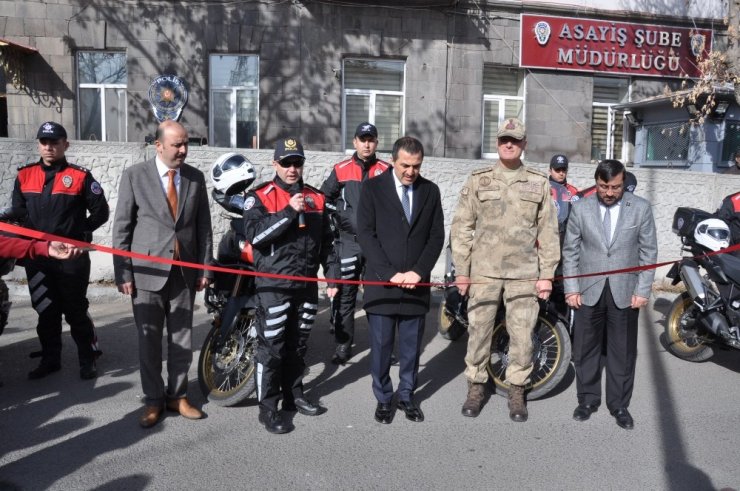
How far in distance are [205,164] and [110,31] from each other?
5892mm

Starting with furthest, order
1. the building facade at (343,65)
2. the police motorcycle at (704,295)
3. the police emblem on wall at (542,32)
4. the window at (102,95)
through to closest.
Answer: the police emblem on wall at (542,32) < the window at (102,95) < the building facade at (343,65) < the police motorcycle at (704,295)

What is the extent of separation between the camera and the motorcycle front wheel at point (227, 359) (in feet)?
15.0

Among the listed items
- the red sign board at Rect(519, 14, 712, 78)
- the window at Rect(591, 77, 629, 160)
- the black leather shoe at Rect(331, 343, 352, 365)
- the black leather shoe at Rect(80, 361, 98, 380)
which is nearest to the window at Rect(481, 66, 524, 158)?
the red sign board at Rect(519, 14, 712, 78)

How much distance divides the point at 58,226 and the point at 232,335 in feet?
5.37

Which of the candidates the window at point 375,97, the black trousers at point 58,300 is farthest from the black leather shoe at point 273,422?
the window at point 375,97

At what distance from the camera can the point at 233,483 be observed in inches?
136

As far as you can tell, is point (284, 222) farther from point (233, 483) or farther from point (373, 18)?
point (373, 18)

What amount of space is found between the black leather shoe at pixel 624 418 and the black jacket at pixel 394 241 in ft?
4.97

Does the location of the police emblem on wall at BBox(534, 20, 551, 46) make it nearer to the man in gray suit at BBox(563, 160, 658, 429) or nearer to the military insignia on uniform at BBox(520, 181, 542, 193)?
the man in gray suit at BBox(563, 160, 658, 429)

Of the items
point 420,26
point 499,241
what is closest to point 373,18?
point 420,26

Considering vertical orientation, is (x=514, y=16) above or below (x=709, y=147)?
above

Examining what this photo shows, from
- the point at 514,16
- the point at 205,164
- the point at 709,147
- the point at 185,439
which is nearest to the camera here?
the point at 185,439

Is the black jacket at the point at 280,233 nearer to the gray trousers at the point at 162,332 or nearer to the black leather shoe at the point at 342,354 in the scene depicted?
the gray trousers at the point at 162,332

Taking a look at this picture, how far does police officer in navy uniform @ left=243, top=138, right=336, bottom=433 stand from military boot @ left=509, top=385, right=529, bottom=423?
1535 mm
